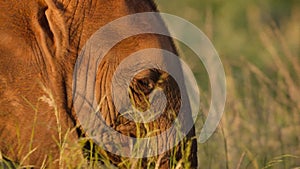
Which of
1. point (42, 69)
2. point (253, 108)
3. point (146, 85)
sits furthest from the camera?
point (253, 108)

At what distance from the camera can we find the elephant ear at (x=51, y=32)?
555 cm

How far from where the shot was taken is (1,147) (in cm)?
555

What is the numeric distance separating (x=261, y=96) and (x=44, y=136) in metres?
3.69

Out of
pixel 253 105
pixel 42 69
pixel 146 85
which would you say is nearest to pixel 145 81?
pixel 146 85

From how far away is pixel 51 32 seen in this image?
561cm

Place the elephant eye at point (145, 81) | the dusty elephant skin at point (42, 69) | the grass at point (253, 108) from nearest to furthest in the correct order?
the dusty elephant skin at point (42, 69) → the elephant eye at point (145, 81) → the grass at point (253, 108)

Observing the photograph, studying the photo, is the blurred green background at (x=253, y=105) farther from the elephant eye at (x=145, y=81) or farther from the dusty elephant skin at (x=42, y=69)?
the dusty elephant skin at (x=42, y=69)

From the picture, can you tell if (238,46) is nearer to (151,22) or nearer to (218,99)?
(218,99)

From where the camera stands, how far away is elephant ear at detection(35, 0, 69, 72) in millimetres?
5551

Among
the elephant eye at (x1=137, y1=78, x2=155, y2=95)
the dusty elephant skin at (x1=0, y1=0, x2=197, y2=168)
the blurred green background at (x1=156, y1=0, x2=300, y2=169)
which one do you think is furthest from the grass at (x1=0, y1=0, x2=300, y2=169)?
the elephant eye at (x1=137, y1=78, x2=155, y2=95)

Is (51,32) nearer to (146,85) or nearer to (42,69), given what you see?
(42,69)

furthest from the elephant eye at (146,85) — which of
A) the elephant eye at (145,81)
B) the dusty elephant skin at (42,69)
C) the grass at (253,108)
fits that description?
the grass at (253,108)

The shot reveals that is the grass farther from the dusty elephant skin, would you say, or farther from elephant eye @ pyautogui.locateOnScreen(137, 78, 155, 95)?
elephant eye @ pyautogui.locateOnScreen(137, 78, 155, 95)

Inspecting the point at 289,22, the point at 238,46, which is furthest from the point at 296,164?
the point at 289,22
